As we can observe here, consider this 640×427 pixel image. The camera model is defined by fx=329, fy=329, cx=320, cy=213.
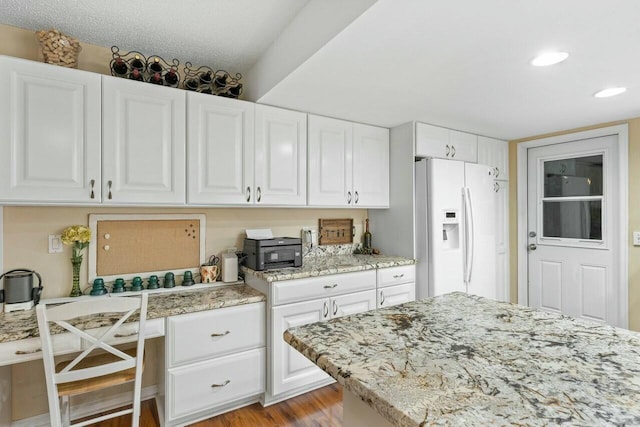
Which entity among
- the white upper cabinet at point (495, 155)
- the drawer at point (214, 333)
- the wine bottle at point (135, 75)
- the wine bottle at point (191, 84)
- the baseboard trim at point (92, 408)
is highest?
the wine bottle at point (191, 84)

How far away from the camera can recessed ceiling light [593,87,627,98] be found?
7.26 feet

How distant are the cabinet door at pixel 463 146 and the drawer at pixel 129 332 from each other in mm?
2839

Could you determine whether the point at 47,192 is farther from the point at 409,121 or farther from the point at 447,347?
the point at 409,121

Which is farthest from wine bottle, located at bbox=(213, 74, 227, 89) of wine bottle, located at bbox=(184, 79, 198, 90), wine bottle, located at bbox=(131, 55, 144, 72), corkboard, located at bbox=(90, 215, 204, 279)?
corkboard, located at bbox=(90, 215, 204, 279)

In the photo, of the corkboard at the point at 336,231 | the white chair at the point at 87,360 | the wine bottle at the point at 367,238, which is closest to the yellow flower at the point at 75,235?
the white chair at the point at 87,360

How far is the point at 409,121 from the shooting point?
2.98 m

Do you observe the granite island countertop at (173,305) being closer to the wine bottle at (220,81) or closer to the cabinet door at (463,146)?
the wine bottle at (220,81)

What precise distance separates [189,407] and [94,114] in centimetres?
185

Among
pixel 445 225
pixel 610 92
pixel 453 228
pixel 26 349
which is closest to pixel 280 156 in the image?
pixel 445 225

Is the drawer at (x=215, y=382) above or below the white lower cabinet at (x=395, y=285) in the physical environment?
below

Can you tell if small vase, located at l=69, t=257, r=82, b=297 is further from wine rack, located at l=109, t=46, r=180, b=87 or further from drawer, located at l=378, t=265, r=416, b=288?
drawer, located at l=378, t=265, r=416, b=288

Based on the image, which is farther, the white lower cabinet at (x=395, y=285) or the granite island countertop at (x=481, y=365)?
the white lower cabinet at (x=395, y=285)

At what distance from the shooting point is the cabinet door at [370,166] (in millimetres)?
2994

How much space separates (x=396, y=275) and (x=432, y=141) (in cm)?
130
